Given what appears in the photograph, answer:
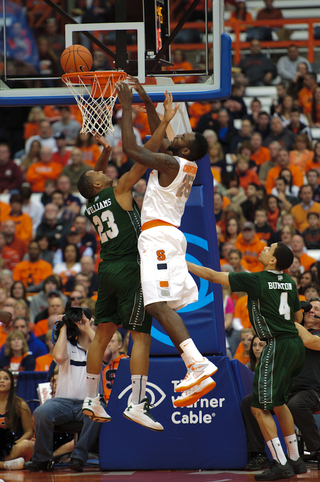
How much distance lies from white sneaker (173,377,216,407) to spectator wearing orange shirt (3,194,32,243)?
28.6ft

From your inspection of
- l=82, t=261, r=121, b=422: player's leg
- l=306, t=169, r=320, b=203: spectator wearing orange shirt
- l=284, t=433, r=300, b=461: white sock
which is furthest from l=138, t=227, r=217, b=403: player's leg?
l=306, t=169, r=320, b=203: spectator wearing orange shirt

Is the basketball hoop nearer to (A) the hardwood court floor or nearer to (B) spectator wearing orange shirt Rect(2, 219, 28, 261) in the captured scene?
(A) the hardwood court floor

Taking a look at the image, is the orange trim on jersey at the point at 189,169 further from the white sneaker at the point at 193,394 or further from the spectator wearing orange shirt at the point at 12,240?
the spectator wearing orange shirt at the point at 12,240

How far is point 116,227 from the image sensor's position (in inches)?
259

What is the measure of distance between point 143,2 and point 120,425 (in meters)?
4.67

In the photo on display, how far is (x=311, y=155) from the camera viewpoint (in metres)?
14.9

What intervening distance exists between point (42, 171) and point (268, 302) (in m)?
9.34

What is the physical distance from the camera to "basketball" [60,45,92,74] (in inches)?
275

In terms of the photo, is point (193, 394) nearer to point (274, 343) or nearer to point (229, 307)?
point (274, 343)

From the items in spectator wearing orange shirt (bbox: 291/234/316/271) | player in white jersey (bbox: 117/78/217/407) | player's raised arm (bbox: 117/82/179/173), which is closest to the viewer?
player in white jersey (bbox: 117/78/217/407)

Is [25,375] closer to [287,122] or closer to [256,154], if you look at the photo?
[256,154]

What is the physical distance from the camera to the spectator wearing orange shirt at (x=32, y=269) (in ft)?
42.9

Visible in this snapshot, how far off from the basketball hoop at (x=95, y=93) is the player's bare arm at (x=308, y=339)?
2926 millimetres

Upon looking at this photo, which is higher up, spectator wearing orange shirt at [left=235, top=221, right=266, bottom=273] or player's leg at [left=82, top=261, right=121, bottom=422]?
spectator wearing orange shirt at [left=235, top=221, right=266, bottom=273]
